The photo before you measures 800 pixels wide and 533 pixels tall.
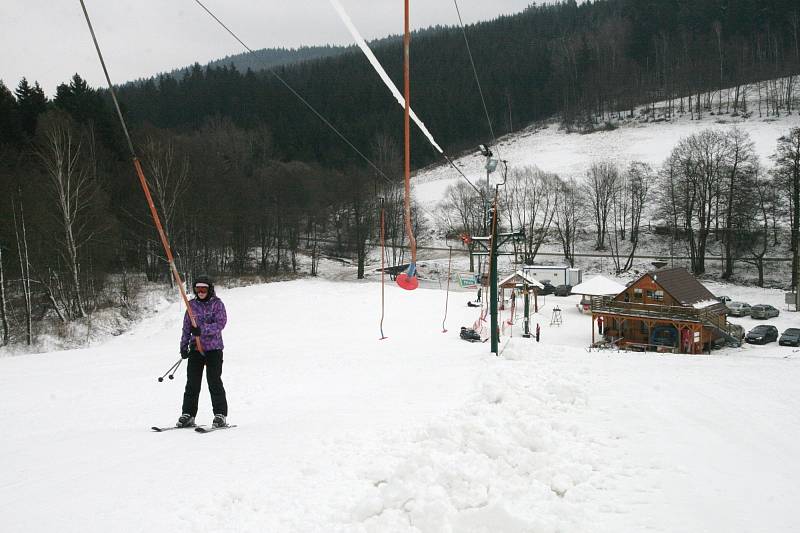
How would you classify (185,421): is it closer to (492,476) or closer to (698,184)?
(492,476)

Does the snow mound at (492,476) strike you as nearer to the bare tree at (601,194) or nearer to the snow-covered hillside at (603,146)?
the bare tree at (601,194)

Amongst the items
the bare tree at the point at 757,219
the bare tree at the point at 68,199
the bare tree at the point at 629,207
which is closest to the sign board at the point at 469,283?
the bare tree at the point at 629,207

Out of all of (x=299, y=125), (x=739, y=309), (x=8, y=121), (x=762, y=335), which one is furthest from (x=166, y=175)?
(x=299, y=125)

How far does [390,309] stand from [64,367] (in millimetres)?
18701

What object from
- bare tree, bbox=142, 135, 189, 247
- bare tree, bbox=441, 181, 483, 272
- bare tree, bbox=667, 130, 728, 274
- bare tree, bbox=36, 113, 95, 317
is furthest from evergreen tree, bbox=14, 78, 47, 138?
bare tree, bbox=667, 130, 728, 274

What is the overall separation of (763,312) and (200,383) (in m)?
36.3

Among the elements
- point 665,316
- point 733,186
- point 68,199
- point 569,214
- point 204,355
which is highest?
point 733,186

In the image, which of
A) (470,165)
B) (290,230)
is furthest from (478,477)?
(470,165)

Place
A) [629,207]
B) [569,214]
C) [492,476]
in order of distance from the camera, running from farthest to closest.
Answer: [629,207] < [569,214] < [492,476]

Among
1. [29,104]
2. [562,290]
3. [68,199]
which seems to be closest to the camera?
[68,199]

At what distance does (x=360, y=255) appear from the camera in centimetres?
4694

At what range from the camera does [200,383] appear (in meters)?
6.79

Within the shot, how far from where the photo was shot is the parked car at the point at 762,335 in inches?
998

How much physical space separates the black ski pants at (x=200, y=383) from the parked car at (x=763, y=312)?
118 ft
